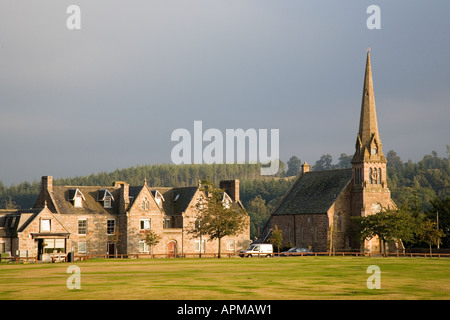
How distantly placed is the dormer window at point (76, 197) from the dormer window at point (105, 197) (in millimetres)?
2666

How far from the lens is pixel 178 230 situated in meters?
97.2

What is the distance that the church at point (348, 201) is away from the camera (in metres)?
102

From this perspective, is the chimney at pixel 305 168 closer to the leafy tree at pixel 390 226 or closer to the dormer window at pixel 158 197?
the leafy tree at pixel 390 226

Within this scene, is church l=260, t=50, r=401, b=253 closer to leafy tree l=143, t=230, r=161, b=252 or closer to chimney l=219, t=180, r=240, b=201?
chimney l=219, t=180, r=240, b=201

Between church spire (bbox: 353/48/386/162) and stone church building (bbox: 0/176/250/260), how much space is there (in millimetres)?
20766

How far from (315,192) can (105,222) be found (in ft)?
111

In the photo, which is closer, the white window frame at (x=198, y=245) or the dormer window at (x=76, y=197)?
the dormer window at (x=76, y=197)

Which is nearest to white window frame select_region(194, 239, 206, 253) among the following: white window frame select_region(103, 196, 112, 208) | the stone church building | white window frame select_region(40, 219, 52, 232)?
the stone church building

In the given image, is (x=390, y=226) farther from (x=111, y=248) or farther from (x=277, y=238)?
(x=111, y=248)

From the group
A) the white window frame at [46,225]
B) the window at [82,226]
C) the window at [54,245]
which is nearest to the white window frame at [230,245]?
the window at [82,226]
